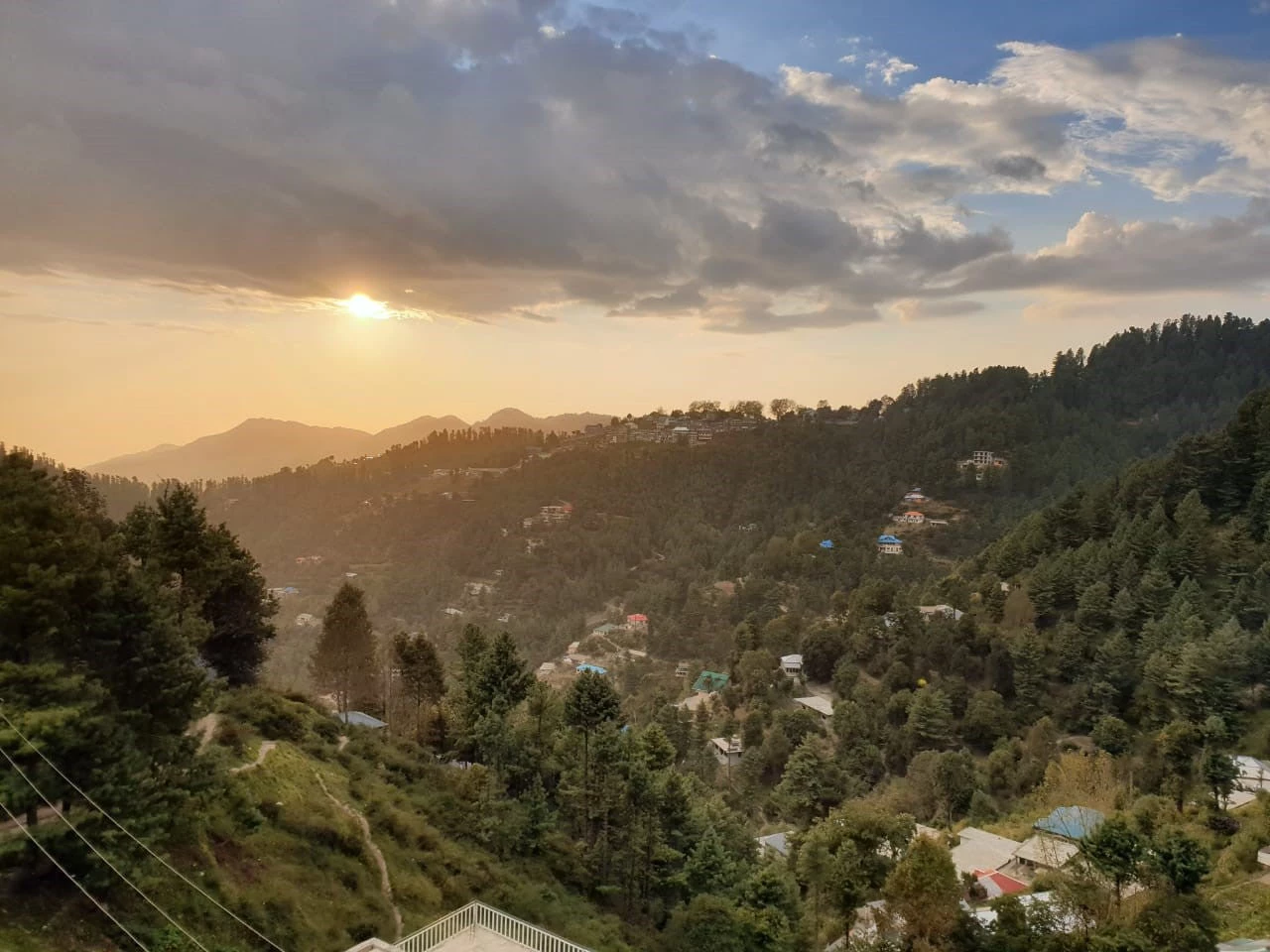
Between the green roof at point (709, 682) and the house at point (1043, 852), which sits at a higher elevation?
the house at point (1043, 852)

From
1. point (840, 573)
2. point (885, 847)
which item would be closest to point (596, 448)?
point (840, 573)

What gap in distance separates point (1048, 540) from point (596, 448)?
75272 millimetres

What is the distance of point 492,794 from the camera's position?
18484 mm

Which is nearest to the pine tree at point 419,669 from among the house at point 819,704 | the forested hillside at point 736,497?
the house at point 819,704

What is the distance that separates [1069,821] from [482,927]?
18104 millimetres

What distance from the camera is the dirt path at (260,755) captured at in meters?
15.6

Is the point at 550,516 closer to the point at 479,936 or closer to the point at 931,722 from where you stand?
the point at 931,722

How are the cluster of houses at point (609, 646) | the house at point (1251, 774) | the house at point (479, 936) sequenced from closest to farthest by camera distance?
the house at point (479, 936) < the house at point (1251, 774) < the cluster of houses at point (609, 646)

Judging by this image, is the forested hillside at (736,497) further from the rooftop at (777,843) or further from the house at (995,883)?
the house at (995,883)

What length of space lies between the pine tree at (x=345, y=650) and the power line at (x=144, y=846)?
48.4 feet

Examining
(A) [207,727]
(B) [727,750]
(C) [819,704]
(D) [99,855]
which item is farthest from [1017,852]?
(D) [99,855]

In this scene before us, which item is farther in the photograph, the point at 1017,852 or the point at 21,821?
the point at 1017,852

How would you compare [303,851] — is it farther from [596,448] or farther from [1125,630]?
[596,448]

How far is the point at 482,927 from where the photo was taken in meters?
12.1
